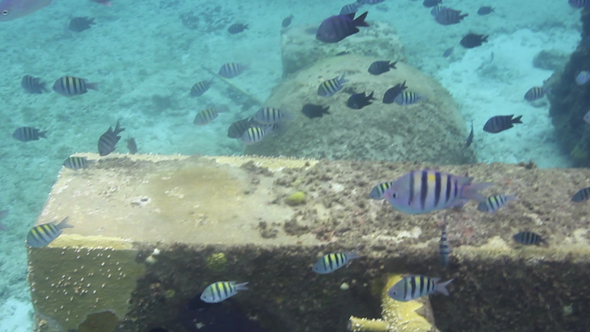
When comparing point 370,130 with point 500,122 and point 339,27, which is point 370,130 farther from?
point 339,27

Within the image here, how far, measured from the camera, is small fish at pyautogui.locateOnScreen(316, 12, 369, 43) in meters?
4.21

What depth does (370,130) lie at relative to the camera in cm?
638

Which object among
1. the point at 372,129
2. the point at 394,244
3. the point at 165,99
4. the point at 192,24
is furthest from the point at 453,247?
the point at 192,24

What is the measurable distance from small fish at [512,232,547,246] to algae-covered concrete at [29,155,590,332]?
6cm

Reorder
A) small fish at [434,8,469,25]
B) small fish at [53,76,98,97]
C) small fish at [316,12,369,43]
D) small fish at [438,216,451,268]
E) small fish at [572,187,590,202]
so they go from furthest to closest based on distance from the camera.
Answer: small fish at [434,8,469,25] → small fish at [53,76,98,97] → small fish at [316,12,369,43] → small fish at [572,187,590,202] → small fish at [438,216,451,268]

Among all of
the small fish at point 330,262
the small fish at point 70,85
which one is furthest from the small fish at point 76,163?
the small fish at point 330,262

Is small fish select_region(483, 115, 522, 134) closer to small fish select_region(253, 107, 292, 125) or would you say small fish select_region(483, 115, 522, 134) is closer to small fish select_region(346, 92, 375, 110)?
small fish select_region(346, 92, 375, 110)

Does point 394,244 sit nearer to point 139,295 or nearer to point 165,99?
point 139,295

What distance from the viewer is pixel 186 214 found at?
334 centimetres

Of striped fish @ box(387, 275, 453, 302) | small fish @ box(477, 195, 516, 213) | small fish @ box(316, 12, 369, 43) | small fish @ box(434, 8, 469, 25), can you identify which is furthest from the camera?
small fish @ box(434, 8, 469, 25)

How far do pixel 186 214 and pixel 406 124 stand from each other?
4511 mm

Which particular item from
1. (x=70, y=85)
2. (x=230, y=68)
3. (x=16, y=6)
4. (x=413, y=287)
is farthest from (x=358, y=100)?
(x=16, y=6)

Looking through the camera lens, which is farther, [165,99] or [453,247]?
[165,99]

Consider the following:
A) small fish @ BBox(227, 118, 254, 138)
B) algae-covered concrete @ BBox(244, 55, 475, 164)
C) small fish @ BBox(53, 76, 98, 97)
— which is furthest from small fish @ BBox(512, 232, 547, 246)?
small fish @ BBox(53, 76, 98, 97)
